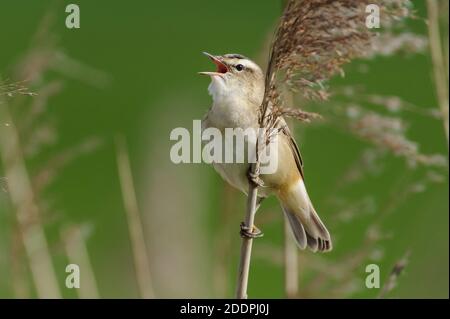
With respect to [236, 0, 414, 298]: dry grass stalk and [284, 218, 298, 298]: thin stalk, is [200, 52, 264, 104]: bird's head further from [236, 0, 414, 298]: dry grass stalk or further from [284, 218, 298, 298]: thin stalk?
[236, 0, 414, 298]: dry grass stalk

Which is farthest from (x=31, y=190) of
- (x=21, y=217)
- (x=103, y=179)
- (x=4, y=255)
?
(x=103, y=179)

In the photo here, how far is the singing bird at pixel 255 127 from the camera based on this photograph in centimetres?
252

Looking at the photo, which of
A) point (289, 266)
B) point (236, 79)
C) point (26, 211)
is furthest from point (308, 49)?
point (26, 211)

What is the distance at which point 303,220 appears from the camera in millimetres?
2846

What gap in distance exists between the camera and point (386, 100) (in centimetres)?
251

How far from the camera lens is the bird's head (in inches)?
102

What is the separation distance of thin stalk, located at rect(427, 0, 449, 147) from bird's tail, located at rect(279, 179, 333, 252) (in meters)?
0.56

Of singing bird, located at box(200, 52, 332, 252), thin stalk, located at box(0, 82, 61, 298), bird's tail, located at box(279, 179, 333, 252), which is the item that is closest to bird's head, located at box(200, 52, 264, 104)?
singing bird, located at box(200, 52, 332, 252)

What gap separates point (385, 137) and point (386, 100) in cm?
11

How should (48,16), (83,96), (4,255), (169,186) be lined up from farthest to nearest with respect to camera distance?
(83,96) → (169,186) → (4,255) → (48,16)

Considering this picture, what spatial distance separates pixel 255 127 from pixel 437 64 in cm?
57

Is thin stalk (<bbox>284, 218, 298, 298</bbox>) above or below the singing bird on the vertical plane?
below

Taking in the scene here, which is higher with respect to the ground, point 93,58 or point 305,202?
point 93,58

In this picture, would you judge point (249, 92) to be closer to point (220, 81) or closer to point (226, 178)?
point (220, 81)
